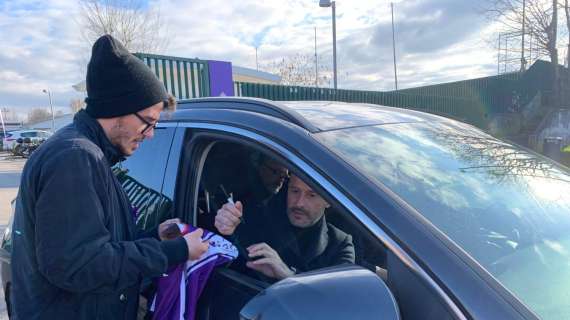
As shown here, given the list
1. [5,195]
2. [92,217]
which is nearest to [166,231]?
[92,217]

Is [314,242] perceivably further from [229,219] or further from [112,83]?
[112,83]

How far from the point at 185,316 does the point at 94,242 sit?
49 cm

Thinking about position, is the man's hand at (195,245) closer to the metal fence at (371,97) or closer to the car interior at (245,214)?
the car interior at (245,214)

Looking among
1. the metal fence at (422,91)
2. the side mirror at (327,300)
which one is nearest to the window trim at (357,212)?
the side mirror at (327,300)

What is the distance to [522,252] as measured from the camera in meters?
1.38

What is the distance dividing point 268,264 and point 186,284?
0.32 meters

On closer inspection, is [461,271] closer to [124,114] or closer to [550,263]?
[550,263]

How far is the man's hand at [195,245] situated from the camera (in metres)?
1.51

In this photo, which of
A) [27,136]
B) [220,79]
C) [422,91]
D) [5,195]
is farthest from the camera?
[27,136]

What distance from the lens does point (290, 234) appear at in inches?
77.0

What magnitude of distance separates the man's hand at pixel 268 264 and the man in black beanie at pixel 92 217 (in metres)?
0.21

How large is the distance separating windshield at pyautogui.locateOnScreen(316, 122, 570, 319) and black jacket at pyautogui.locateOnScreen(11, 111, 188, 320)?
750 millimetres

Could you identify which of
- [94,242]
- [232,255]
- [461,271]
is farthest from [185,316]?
[461,271]

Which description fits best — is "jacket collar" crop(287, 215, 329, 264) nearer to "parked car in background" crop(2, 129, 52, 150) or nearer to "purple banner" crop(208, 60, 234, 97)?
"purple banner" crop(208, 60, 234, 97)
